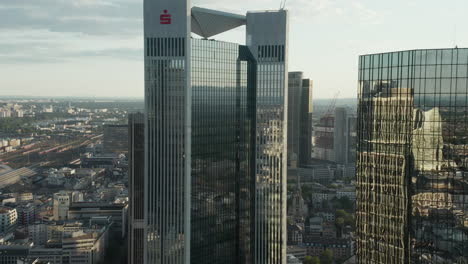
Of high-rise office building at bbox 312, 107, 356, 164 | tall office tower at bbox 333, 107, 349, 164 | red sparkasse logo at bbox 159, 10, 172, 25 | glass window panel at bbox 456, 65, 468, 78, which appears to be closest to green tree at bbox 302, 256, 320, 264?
red sparkasse logo at bbox 159, 10, 172, 25

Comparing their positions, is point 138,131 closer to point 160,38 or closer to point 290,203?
point 160,38

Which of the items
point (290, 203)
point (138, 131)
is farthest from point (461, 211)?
point (290, 203)

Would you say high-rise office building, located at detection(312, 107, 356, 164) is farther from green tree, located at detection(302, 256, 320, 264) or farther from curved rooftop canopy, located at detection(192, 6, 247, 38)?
curved rooftop canopy, located at detection(192, 6, 247, 38)

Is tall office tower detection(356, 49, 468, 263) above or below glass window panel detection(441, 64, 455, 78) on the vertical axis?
below

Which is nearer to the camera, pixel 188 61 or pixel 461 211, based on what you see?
pixel 461 211

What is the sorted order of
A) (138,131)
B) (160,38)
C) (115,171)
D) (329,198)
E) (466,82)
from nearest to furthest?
(466,82) < (160,38) < (138,131) < (329,198) < (115,171)

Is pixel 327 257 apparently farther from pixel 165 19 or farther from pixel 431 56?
pixel 431 56

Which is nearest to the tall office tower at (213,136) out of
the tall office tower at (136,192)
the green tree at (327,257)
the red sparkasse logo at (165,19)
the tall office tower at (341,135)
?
the red sparkasse logo at (165,19)
